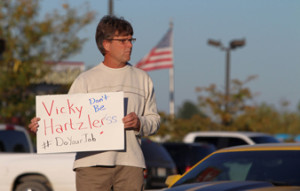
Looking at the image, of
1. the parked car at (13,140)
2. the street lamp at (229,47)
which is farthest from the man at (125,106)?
the street lamp at (229,47)

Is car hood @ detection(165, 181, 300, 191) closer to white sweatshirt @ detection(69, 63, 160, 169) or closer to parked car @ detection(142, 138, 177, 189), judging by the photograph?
white sweatshirt @ detection(69, 63, 160, 169)

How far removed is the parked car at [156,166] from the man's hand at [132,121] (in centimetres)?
898

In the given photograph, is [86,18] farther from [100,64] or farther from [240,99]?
[100,64]

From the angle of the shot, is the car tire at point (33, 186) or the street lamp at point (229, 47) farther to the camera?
the street lamp at point (229, 47)

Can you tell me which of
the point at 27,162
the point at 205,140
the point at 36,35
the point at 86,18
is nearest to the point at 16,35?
the point at 36,35

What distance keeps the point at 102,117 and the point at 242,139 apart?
53.4 feet

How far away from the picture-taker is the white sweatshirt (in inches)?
204

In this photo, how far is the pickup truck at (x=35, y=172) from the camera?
498 inches

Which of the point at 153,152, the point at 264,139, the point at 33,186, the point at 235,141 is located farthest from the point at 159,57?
the point at 33,186

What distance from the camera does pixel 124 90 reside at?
5297 millimetres

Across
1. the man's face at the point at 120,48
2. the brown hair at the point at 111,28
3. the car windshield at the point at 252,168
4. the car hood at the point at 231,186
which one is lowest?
the car hood at the point at 231,186

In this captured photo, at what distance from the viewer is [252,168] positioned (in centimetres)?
709

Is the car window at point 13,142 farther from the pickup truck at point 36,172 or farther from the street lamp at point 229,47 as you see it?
the street lamp at point 229,47

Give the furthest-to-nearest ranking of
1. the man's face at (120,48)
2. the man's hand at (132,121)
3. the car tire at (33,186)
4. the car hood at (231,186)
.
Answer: the car tire at (33,186)
the car hood at (231,186)
the man's face at (120,48)
the man's hand at (132,121)
